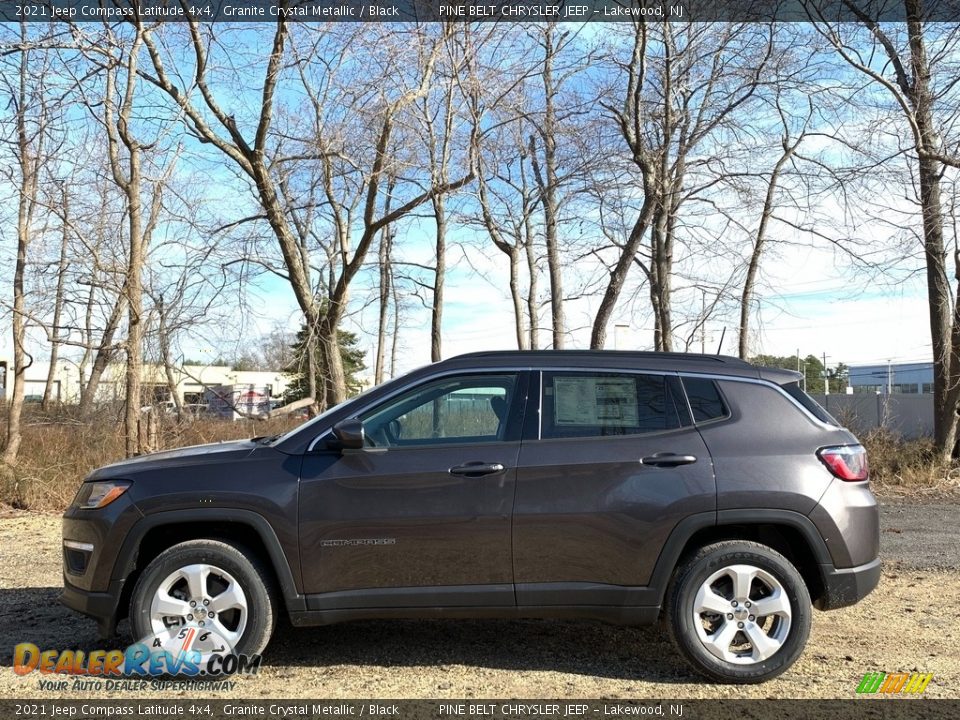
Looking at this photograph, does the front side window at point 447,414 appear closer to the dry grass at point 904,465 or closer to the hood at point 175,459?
the hood at point 175,459

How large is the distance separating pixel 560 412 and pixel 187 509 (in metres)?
2.18

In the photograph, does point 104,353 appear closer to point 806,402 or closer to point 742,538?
point 742,538

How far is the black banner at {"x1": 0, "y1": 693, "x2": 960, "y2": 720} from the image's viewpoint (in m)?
4.33

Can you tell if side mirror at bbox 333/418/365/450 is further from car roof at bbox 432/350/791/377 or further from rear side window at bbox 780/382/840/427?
rear side window at bbox 780/382/840/427

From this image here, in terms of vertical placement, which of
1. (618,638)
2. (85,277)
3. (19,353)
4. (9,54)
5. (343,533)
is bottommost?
(618,638)

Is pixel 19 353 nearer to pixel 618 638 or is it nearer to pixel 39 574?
pixel 39 574

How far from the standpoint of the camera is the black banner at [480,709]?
4.33 m

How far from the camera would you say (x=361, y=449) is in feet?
16.2

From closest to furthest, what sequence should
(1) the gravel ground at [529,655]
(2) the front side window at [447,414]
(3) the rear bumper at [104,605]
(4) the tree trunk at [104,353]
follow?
(1) the gravel ground at [529,655] → (3) the rear bumper at [104,605] → (2) the front side window at [447,414] → (4) the tree trunk at [104,353]

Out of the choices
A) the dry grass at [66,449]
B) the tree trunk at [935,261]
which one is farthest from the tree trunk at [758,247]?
the dry grass at [66,449]

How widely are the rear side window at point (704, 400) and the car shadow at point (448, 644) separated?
148 centimetres

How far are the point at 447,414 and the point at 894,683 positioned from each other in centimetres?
291

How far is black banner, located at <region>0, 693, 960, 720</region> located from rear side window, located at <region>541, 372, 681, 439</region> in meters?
1.47

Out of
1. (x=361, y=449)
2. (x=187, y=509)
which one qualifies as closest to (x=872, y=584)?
(x=361, y=449)
